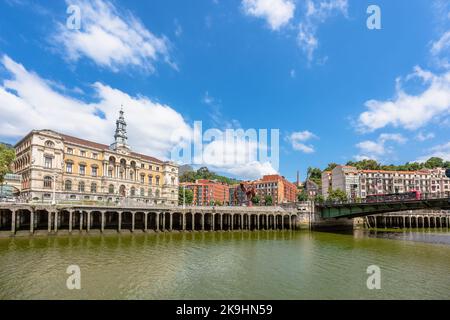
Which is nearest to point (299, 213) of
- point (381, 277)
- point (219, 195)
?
point (381, 277)

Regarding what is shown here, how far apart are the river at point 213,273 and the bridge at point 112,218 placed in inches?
364

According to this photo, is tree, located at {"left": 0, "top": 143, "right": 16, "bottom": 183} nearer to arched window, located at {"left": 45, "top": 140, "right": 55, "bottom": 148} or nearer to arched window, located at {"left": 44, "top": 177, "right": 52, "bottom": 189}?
arched window, located at {"left": 45, "top": 140, "right": 55, "bottom": 148}

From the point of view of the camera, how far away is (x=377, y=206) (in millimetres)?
51719

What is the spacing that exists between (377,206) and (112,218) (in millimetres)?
56275

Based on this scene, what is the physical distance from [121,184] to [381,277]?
65.4 metres

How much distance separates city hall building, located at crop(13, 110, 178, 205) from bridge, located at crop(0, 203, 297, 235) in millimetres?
4574

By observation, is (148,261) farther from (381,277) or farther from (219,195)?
(219,195)

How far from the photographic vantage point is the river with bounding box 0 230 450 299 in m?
16.8

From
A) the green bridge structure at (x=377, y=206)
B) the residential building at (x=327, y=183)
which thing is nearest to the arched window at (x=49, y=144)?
the green bridge structure at (x=377, y=206)

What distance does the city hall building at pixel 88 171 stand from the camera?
56.8m

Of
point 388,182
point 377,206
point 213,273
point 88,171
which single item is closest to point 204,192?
point 388,182

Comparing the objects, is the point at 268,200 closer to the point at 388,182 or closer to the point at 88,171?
the point at 388,182

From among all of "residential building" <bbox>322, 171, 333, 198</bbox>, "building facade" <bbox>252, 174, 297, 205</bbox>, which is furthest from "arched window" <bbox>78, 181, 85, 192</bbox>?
"residential building" <bbox>322, 171, 333, 198</bbox>
